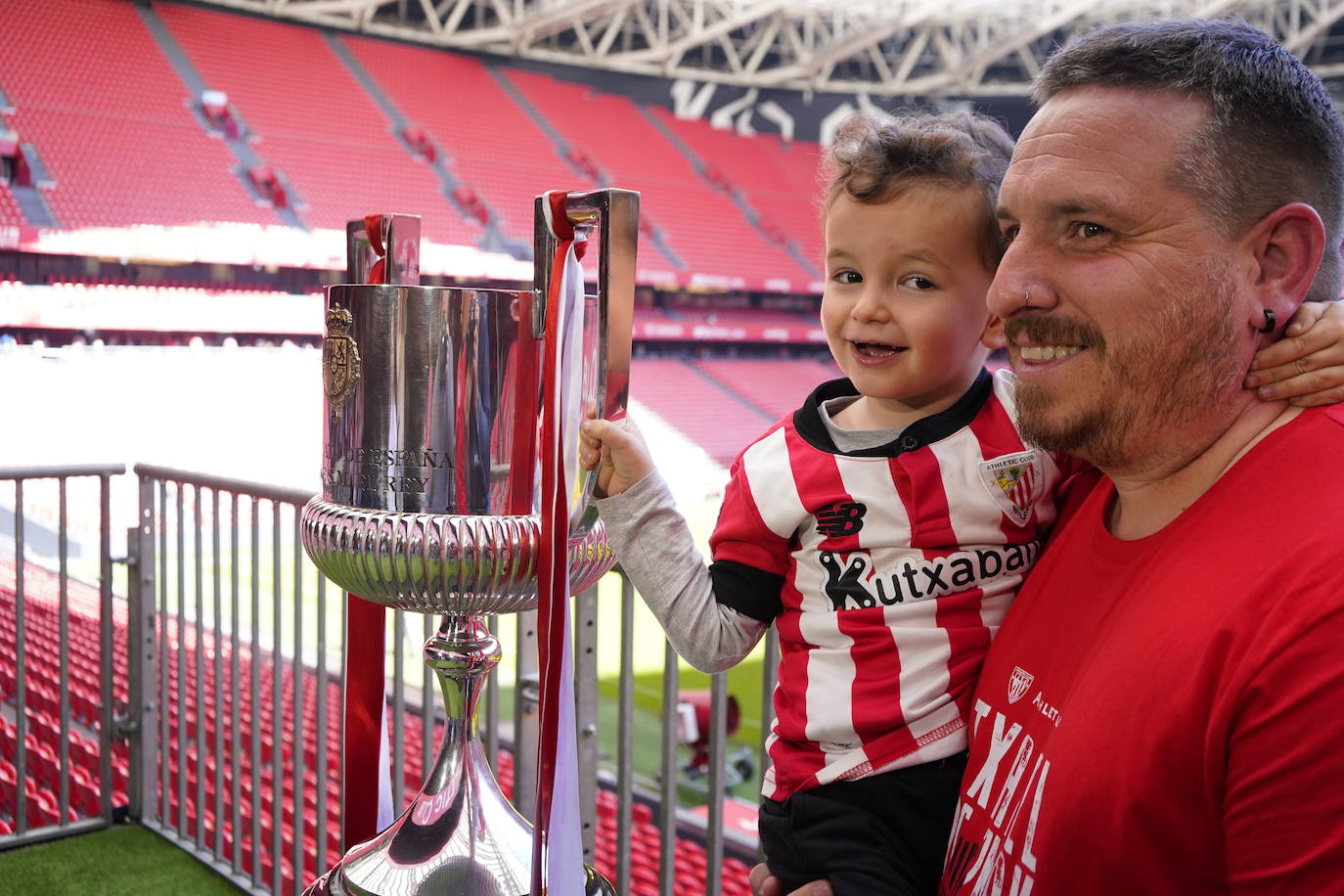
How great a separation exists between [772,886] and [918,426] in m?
0.48

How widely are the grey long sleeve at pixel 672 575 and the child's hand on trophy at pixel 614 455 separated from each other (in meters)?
0.01

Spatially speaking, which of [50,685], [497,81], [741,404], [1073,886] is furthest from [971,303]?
[497,81]

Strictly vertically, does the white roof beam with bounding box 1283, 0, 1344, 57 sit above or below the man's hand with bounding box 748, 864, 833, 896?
above

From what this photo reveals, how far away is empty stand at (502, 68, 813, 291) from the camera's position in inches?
719

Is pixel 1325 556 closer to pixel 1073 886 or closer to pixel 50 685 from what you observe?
pixel 1073 886

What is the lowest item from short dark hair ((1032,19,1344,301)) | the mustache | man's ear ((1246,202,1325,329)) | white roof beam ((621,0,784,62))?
the mustache

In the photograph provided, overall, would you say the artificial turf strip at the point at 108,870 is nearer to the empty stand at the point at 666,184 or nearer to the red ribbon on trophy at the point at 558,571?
the red ribbon on trophy at the point at 558,571

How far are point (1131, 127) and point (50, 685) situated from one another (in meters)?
5.53

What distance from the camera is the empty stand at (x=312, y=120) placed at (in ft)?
49.4

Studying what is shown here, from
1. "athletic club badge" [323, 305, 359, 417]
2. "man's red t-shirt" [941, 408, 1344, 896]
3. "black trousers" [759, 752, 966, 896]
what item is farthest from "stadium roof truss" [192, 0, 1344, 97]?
"man's red t-shirt" [941, 408, 1344, 896]

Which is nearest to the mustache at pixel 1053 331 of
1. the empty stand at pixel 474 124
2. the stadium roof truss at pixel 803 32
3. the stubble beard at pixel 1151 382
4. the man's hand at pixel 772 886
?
the stubble beard at pixel 1151 382

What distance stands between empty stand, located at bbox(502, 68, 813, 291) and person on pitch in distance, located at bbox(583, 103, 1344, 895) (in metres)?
16.8

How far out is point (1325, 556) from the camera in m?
0.72

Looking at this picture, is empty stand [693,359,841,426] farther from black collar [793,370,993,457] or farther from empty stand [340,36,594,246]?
black collar [793,370,993,457]
